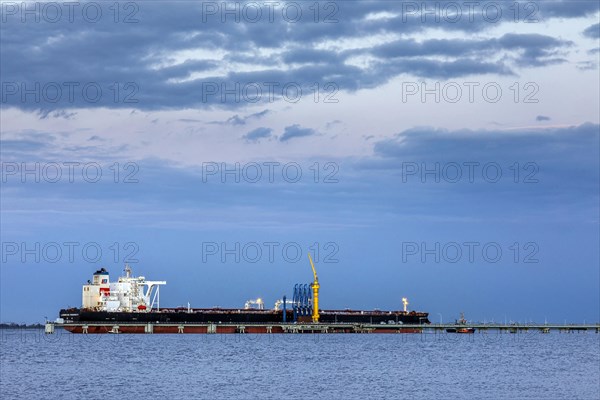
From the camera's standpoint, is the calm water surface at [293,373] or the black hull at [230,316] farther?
the black hull at [230,316]

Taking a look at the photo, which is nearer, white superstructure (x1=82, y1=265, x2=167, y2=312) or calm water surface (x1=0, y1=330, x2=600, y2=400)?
calm water surface (x1=0, y1=330, x2=600, y2=400)

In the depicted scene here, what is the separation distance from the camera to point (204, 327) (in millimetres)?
147250

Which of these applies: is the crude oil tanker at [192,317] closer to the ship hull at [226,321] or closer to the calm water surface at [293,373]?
the ship hull at [226,321]

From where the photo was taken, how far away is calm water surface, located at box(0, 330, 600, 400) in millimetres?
63031

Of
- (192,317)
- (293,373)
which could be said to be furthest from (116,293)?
(293,373)

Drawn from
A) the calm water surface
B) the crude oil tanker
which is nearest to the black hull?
the crude oil tanker

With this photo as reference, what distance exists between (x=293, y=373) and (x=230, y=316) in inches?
2939

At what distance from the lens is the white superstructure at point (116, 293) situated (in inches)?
5650

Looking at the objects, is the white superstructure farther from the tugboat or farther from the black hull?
the tugboat

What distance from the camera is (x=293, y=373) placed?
7769cm

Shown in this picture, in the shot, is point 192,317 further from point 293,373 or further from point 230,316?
point 293,373

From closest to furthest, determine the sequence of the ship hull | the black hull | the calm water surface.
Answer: the calm water surface < the black hull < the ship hull

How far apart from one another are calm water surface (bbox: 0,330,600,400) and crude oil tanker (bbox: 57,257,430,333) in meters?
28.8

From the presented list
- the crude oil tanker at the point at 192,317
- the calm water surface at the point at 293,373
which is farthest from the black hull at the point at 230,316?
Result: the calm water surface at the point at 293,373
